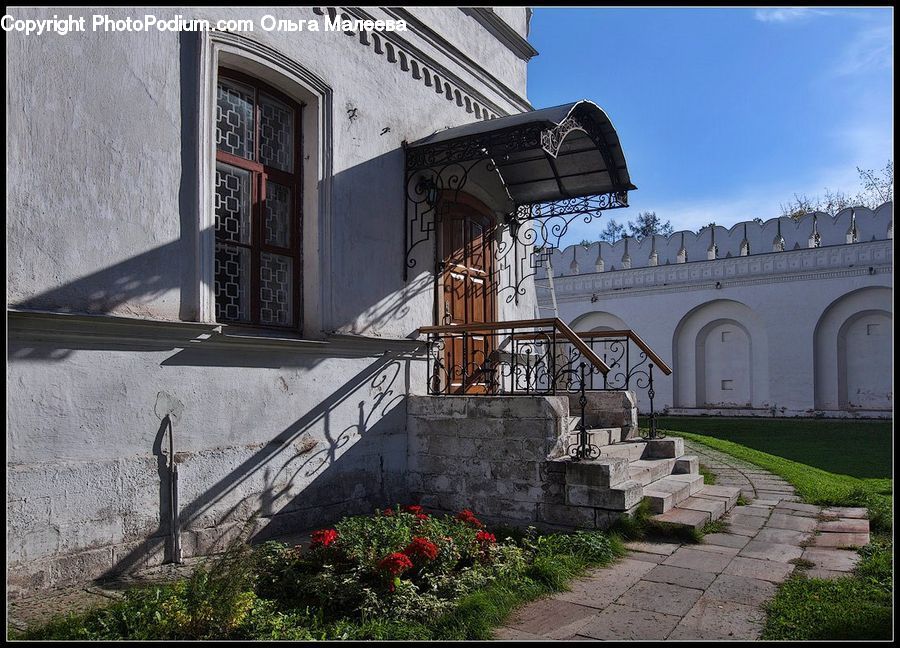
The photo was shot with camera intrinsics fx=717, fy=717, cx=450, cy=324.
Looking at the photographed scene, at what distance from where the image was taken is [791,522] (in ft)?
22.5

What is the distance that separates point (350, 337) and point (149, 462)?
7.05ft

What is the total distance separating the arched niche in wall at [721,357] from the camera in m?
19.5

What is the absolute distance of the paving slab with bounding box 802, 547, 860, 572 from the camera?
17.5 ft

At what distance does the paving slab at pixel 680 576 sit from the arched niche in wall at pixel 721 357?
1553 centimetres

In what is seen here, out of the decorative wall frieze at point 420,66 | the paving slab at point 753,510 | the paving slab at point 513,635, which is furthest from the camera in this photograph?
the paving slab at point 753,510

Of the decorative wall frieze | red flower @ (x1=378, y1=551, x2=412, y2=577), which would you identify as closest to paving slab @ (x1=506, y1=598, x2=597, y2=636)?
red flower @ (x1=378, y1=551, x2=412, y2=577)

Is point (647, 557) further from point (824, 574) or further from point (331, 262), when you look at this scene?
point (331, 262)

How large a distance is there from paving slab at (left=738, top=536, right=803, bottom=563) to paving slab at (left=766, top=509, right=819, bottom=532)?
2.31ft

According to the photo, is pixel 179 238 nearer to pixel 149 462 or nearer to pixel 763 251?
pixel 149 462

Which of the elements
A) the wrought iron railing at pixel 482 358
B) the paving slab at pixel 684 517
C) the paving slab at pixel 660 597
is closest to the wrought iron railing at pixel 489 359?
the wrought iron railing at pixel 482 358

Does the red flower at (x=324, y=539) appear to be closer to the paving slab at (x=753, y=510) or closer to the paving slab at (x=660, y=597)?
the paving slab at (x=660, y=597)

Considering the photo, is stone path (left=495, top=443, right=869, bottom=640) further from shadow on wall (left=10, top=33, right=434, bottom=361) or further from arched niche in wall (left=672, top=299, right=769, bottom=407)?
arched niche in wall (left=672, top=299, right=769, bottom=407)

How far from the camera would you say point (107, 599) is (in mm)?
4277

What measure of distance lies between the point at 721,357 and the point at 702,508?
1447 cm
